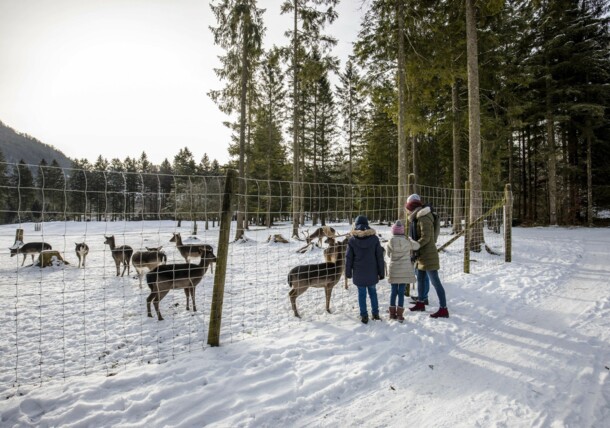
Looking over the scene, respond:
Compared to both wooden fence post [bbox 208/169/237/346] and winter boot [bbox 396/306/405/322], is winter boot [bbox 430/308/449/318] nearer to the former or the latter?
winter boot [bbox 396/306/405/322]

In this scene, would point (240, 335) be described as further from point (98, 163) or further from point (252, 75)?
point (98, 163)

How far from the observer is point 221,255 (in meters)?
4.27

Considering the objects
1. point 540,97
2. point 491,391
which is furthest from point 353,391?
point 540,97

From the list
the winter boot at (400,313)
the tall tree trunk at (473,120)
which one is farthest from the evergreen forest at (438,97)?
the winter boot at (400,313)

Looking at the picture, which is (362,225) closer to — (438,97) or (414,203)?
(414,203)

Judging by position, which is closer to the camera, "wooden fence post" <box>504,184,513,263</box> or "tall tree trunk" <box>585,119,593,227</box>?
"wooden fence post" <box>504,184,513,263</box>

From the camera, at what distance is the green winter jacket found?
5480 millimetres

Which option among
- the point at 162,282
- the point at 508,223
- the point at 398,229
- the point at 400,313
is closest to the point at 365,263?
the point at 398,229

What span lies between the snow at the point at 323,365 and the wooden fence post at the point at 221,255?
30cm

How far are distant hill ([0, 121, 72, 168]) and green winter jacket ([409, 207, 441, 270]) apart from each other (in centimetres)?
18935

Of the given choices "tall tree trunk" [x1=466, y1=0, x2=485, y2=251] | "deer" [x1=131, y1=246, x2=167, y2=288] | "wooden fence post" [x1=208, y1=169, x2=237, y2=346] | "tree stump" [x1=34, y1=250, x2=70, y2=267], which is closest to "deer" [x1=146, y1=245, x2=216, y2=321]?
"wooden fence post" [x1=208, y1=169, x2=237, y2=346]

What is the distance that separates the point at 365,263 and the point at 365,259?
0.07 m

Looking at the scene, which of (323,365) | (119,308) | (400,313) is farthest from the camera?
(119,308)

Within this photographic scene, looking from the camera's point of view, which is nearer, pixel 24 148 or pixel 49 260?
pixel 49 260
